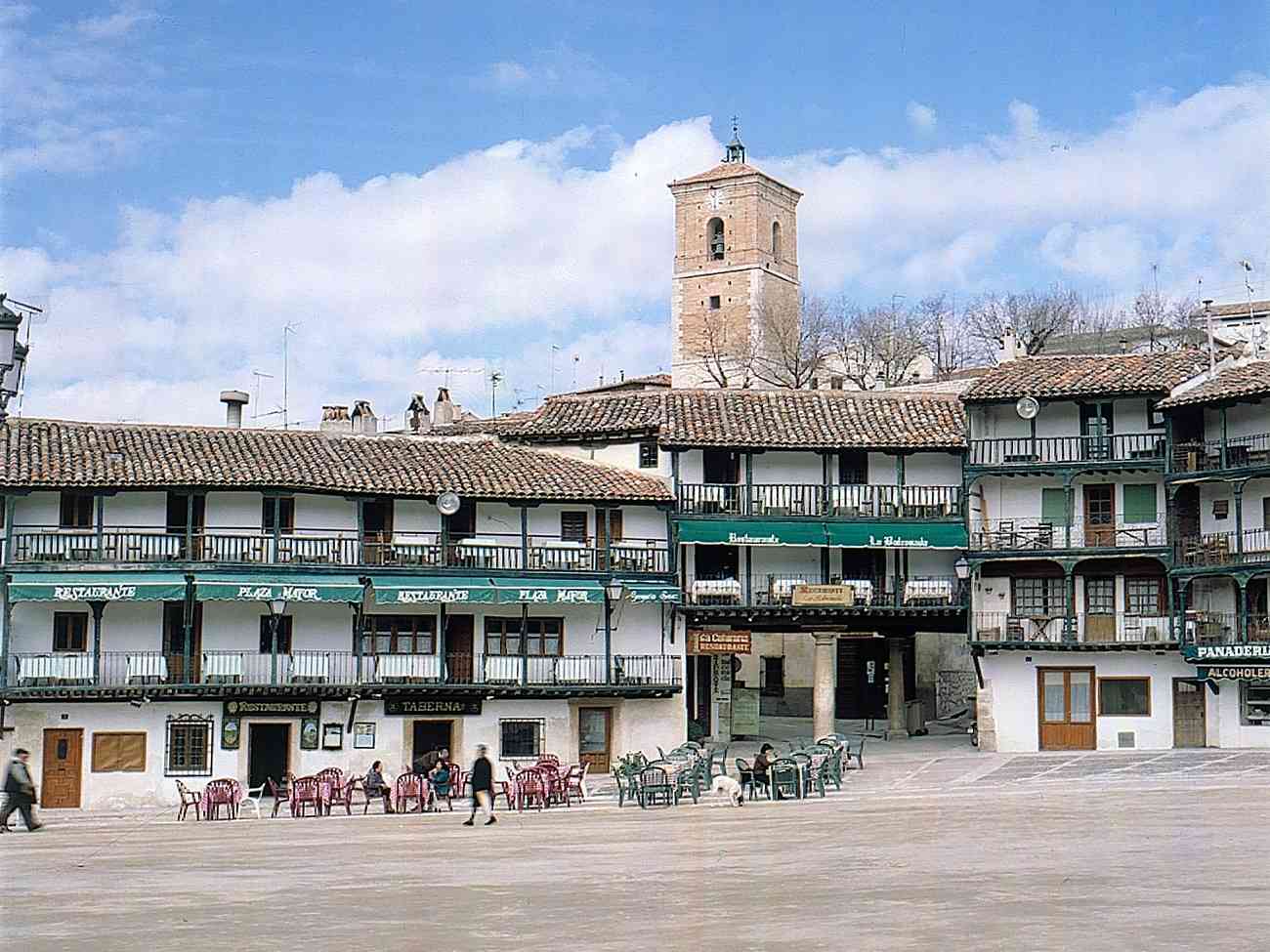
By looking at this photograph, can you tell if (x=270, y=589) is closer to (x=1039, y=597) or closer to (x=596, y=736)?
(x=596, y=736)

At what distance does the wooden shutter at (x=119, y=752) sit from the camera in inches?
1622

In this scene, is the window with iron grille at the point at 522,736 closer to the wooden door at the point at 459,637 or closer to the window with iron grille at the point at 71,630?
the wooden door at the point at 459,637

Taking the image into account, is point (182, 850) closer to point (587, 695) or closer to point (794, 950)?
point (794, 950)

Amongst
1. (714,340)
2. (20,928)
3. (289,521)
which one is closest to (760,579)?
(289,521)

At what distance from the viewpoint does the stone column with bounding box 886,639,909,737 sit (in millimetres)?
48469

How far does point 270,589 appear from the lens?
41.0 metres

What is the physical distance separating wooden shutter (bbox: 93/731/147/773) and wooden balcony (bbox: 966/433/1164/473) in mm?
21503

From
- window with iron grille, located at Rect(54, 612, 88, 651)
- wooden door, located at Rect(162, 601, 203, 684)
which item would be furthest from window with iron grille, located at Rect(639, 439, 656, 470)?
window with iron grille, located at Rect(54, 612, 88, 651)

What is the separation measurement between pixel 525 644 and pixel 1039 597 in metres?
13.2

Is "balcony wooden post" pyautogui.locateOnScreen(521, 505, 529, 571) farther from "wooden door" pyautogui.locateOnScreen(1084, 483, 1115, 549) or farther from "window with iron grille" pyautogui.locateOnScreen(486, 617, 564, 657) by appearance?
"wooden door" pyautogui.locateOnScreen(1084, 483, 1115, 549)

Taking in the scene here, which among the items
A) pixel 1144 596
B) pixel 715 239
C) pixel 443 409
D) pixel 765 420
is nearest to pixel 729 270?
pixel 715 239

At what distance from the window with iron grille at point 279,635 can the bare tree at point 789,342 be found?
45702 mm

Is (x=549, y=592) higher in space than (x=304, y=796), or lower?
higher

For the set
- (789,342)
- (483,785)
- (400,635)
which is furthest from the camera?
(789,342)
